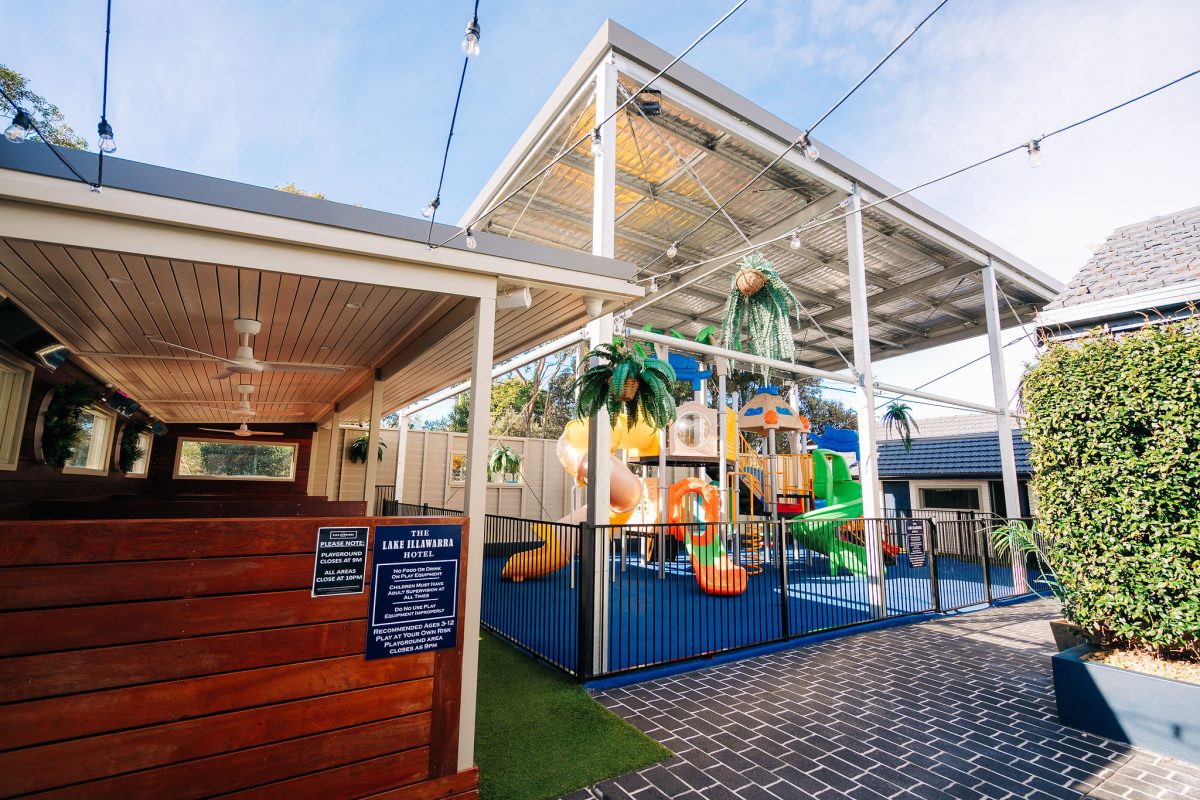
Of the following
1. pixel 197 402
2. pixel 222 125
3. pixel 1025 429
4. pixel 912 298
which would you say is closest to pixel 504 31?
pixel 222 125

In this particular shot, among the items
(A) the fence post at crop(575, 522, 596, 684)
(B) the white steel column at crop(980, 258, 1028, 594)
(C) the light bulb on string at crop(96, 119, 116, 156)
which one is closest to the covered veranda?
(C) the light bulb on string at crop(96, 119, 116, 156)

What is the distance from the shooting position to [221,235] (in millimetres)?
2854

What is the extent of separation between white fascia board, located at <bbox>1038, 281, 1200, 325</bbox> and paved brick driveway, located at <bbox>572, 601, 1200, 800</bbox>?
3724mm

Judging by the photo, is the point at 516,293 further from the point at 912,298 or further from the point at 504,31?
the point at 912,298

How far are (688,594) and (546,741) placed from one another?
5039 mm

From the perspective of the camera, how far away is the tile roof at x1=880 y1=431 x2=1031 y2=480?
43.8ft

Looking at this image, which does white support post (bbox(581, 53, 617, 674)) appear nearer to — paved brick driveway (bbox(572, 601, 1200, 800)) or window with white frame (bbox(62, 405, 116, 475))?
paved brick driveway (bbox(572, 601, 1200, 800))

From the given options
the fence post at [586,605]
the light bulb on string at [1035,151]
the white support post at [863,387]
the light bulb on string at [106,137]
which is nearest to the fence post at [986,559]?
the white support post at [863,387]

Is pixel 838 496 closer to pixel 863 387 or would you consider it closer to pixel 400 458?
pixel 863 387

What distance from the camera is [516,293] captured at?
151 inches

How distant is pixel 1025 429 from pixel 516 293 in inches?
182

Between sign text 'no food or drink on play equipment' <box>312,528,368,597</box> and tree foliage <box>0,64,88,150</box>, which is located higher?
tree foliage <box>0,64,88,150</box>

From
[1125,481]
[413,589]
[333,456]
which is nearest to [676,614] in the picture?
[413,589]

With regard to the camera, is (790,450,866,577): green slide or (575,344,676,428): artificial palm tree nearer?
(575,344,676,428): artificial palm tree
